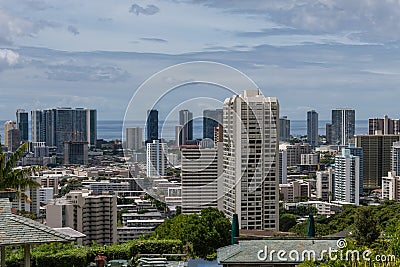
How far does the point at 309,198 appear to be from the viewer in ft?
143

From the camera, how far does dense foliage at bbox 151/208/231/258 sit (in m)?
7.50

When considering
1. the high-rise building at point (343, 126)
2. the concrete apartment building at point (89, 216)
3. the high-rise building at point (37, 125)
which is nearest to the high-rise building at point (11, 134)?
the high-rise building at point (37, 125)

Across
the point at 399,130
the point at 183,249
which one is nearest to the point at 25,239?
the point at 183,249

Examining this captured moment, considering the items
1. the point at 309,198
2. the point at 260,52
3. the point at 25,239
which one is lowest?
the point at 309,198

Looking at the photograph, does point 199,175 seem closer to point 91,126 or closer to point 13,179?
point 13,179

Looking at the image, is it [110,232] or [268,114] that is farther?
[110,232]

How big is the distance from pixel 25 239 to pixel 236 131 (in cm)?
637

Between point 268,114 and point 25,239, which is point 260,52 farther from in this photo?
point 25,239

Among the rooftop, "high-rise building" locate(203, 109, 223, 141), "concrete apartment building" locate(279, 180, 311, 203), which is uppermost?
"high-rise building" locate(203, 109, 223, 141)

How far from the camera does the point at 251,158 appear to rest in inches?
495

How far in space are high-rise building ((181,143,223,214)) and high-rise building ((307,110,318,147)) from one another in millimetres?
41720

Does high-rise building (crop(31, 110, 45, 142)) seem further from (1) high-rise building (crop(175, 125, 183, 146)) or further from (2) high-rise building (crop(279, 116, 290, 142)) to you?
(1) high-rise building (crop(175, 125, 183, 146))

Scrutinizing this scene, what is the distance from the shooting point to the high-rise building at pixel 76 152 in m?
43.8

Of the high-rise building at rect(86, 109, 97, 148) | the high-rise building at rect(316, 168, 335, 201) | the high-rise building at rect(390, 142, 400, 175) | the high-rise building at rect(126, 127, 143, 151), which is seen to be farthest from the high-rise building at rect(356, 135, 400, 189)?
the high-rise building at rect(126, 127, 143, 151)
